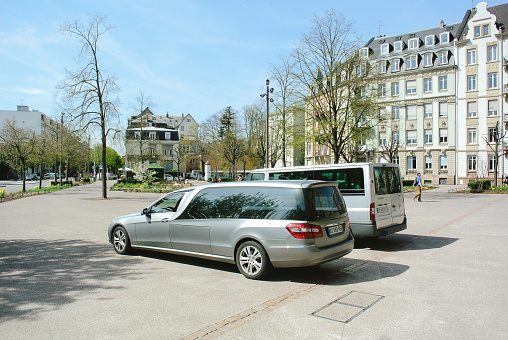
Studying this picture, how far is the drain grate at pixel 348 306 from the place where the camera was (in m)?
4.53

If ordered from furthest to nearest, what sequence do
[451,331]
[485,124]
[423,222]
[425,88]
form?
[425,88]
[485,124]
[423,222]
[451,331]

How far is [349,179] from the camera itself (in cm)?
880

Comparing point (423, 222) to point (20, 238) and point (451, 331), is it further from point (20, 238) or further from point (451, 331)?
point (20, 238)

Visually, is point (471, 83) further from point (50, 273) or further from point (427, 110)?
point (50, 273)

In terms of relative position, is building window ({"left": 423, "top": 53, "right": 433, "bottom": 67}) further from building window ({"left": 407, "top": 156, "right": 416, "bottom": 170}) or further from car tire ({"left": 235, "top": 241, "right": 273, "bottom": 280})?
car tire ({"left": 235, "top": 241, "right": 273, "bottom": 280})

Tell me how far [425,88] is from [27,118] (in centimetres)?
9339

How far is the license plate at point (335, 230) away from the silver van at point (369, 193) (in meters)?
2.13

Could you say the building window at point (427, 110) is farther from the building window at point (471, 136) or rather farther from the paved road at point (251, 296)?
the paved road at point (251, 296)

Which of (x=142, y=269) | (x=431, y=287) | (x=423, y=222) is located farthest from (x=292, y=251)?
(x=423, y=222)

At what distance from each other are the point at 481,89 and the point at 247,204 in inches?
2076

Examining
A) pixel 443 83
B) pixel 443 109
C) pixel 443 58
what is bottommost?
pixel 443 109

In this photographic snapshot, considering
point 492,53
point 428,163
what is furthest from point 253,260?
point 492,53

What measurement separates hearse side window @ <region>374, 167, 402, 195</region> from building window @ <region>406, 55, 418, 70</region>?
2032 inches

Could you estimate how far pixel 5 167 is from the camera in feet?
257
